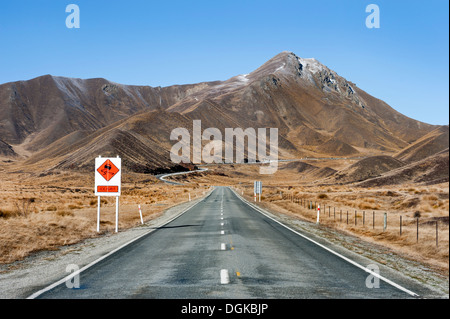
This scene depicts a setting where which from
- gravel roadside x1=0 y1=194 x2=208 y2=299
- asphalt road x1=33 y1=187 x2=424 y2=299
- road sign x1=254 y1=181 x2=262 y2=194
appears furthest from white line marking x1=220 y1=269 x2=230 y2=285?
road sign x1=254 y1=181 x2=262 y2=194

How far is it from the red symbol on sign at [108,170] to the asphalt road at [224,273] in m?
5.77

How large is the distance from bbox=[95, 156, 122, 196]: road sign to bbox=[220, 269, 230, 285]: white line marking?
12.1 meters

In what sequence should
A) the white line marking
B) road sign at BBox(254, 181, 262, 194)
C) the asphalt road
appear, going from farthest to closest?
road sign at BBox(254, 181, 262, 194)
the white line marking
the asphalt road

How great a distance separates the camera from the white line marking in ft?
29.2

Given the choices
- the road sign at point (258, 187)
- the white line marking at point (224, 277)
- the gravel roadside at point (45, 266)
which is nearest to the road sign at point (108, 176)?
the gravel roadside at point (45, 266)

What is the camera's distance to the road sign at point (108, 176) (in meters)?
21.0

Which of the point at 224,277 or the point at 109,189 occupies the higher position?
the point at 109,189

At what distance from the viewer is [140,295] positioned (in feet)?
25.4

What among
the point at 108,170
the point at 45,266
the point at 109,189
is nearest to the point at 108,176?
the point at 108,170

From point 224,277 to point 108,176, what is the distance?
13.2 m

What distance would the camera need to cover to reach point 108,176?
2112cm

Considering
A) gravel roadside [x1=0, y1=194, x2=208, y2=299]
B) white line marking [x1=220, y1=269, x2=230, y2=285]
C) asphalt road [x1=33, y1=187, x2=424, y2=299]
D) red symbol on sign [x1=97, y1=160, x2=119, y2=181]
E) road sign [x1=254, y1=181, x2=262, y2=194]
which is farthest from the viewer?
road sign [x1=254, y1=181, x2=262, y2=194]

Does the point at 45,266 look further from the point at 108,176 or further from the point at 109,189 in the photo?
the point at 108,176

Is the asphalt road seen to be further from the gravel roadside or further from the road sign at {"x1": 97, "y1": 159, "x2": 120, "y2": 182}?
the road sign at {"x1": 97, "y1": 159, "x2": 120, "y2": 182}
